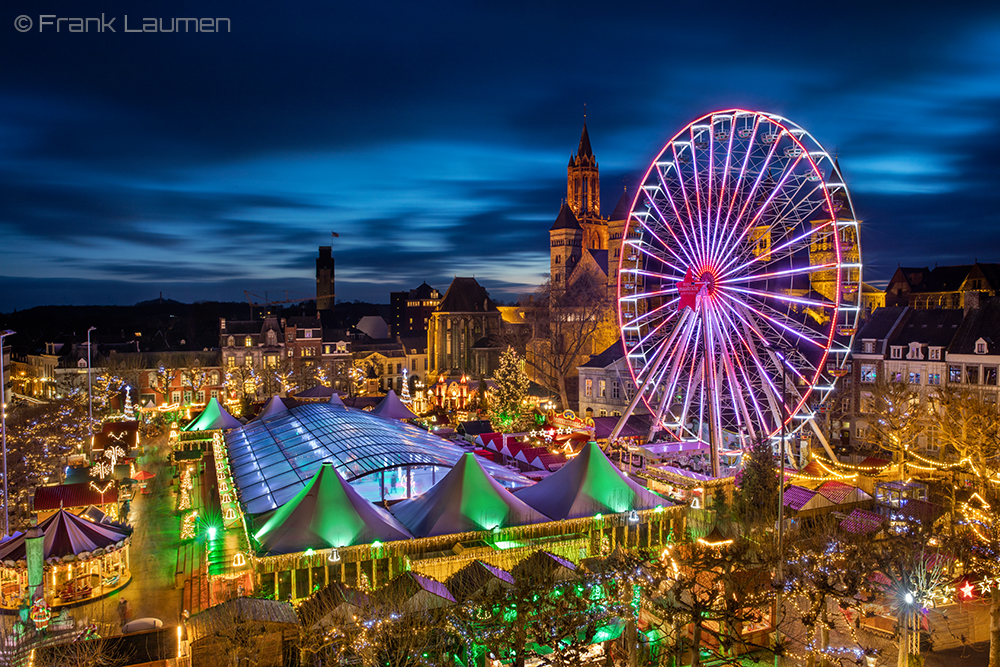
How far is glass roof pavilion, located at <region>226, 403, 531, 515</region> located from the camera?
2478cm

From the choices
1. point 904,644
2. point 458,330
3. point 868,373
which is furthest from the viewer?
point 458,330

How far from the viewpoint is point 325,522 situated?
19.9 m

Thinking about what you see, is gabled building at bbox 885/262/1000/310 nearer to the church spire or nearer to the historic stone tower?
the church spire

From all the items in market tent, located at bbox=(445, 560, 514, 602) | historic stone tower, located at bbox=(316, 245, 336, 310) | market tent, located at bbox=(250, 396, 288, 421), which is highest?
historic stone tower, located at bbox=(316, 245, 336, 310)

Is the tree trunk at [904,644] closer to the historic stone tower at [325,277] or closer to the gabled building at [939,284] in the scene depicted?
the gabled building at [939,284]

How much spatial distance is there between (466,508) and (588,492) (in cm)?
440

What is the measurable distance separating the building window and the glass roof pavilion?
3126cm

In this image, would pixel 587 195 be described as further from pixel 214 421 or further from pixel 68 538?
pixel 68 538

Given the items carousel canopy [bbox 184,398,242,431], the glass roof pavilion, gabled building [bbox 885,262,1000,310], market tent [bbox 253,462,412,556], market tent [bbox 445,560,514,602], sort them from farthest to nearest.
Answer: gabled building [bbox 885,262,1000,310], carousel canopy [bbox 184,398,242,431], the glass roof pavilion, market tent [bbox 253,462,412,556], market tent [bbox 445,560,514,602]

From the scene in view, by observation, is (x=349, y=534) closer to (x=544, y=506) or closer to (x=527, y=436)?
(x=544, y=506)

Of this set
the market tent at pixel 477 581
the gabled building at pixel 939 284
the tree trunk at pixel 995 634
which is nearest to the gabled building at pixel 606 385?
the market tent at pixel 477 581

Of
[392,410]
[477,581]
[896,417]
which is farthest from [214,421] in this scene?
[896,417]

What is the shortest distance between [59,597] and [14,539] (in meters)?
2.26

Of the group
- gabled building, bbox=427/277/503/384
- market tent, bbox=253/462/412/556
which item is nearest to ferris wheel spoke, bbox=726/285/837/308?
market tent, bbox=253/462/412/556
